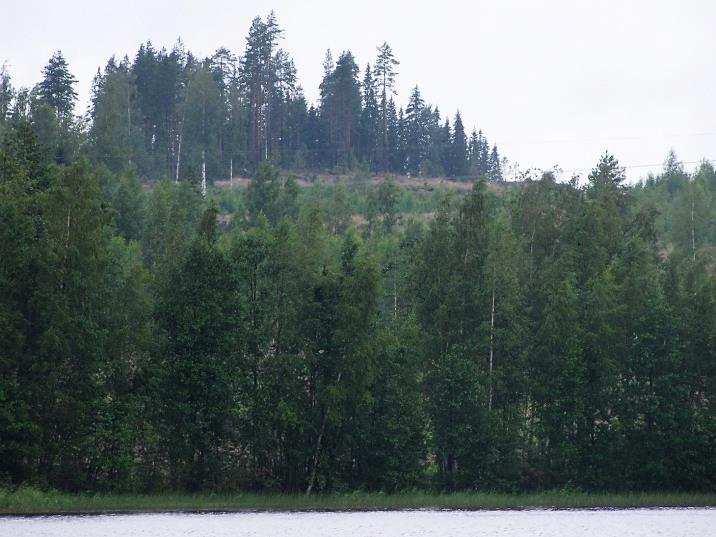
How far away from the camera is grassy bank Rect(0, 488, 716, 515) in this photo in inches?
1777

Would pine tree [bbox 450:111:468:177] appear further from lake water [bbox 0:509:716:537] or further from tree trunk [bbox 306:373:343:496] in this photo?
lake water [bbox 0:509:716:537]

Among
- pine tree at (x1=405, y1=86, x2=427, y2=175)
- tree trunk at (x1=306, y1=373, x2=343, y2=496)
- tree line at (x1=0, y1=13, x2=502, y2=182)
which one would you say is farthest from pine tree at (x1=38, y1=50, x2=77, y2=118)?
tree trunk at (x1=306, y1=373, x2=343, y2=496)

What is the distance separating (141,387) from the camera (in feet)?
170

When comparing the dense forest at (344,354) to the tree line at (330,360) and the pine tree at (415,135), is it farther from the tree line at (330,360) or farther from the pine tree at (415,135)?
the pine tree at (415,135)

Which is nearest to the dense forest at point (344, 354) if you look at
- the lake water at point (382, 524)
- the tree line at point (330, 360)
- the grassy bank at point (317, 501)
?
the tree line at point (330, 360)

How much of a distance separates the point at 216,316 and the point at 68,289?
7.81 metres

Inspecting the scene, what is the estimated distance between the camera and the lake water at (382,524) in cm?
4009

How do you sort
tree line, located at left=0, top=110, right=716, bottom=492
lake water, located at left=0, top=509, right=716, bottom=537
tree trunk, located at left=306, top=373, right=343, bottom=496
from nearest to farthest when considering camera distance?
lake water, located at left=0, top=509, right=716, bottom=537, tree line, located at left=0, top=110, right=716, bottom=492, tree trunk, located at left=306, top=373, right=343, bottom=496

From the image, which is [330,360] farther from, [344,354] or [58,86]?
[58,86]

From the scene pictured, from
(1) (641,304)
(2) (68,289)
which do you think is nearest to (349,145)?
(1) (641,304)

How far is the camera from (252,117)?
145m

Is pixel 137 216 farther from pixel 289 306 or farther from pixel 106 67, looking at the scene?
pixel 106 67

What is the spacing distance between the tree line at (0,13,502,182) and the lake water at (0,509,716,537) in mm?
84508

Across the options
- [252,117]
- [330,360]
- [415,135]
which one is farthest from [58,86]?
[330,360]
